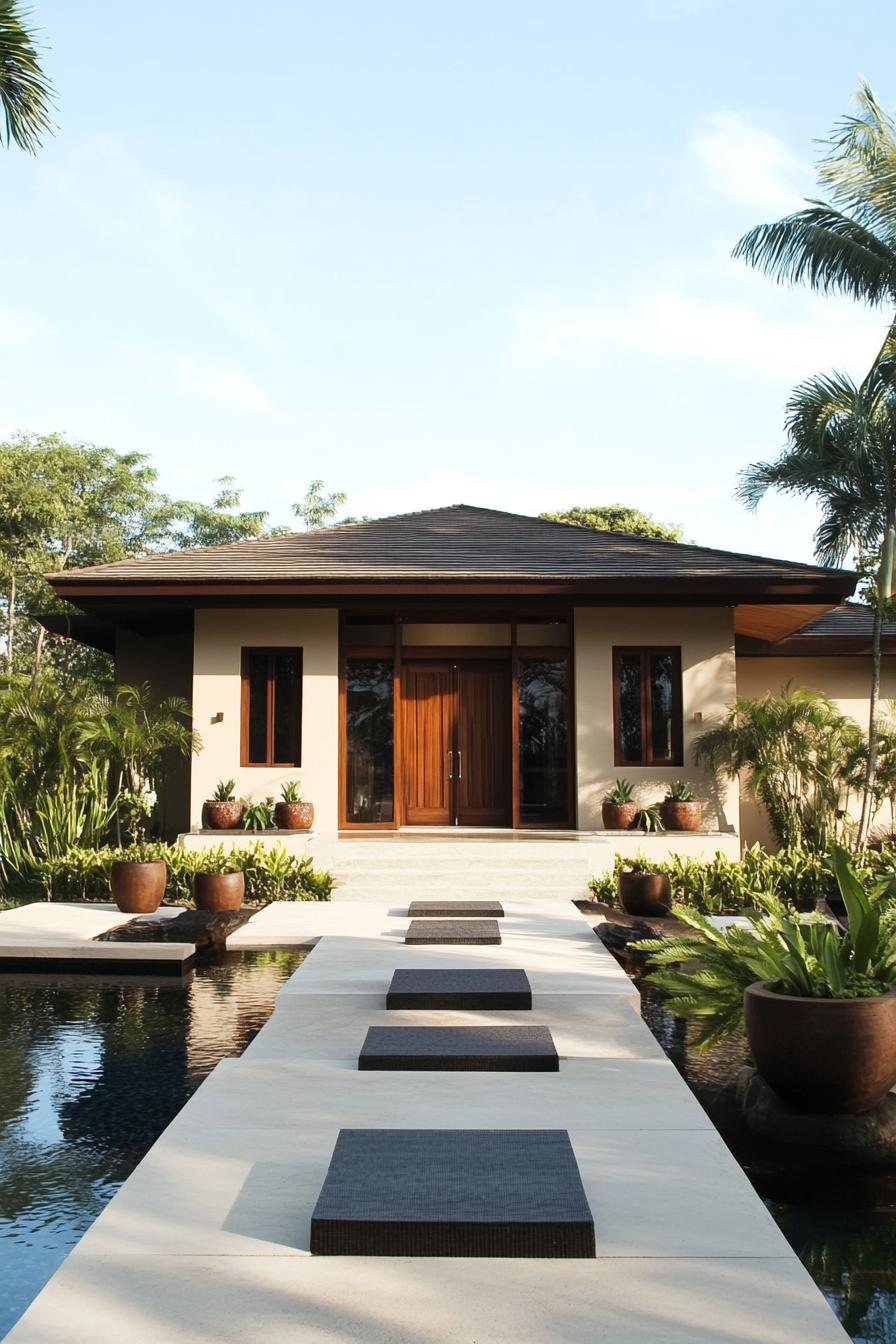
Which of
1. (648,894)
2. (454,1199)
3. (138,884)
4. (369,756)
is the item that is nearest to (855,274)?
(369,756)

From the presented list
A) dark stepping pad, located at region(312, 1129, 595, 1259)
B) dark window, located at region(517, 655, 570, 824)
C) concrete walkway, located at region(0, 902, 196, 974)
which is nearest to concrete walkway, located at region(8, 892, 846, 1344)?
dark stepping pad, located at region(312, 1129, 595, 1259)

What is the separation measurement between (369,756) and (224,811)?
2.18m

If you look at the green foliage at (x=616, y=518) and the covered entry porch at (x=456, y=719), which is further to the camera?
the green foliage at (x=616, y=518)

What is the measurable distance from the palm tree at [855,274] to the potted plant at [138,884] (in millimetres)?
9285

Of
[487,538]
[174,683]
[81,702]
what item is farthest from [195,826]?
[487,538]

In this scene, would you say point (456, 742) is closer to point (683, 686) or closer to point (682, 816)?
point (683, 686)

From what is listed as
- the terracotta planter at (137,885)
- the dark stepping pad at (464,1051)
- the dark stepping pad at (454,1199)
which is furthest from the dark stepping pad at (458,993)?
the terracotta planter at (137,885)

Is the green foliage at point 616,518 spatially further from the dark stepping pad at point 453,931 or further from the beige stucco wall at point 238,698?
the dark stepping pad at point 453,931

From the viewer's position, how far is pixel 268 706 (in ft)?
49.9

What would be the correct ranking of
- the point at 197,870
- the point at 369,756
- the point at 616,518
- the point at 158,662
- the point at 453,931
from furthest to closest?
1. the point at 616,518
2. the point at 158,662
3. the point at 369,756
4. the point at 197,870
5. the point at 453,931

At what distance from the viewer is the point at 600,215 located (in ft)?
57.7

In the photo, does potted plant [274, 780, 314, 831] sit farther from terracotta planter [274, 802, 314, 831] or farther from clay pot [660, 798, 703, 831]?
clay pot [660, 798, 703, 831]

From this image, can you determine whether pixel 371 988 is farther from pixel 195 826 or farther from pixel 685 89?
pixel 685 89

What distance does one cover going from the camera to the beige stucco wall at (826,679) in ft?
58.2
